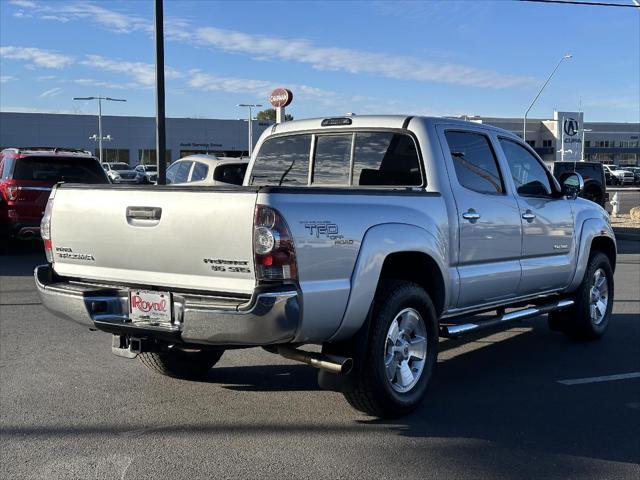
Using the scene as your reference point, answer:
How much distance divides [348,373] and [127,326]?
1.42 meters

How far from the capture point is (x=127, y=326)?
4457 millimetres

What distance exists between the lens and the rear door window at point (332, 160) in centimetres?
589

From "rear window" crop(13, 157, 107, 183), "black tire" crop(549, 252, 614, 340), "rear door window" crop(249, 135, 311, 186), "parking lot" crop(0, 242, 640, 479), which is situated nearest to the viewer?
"parking lot" crop(0, 242, 640, 479)

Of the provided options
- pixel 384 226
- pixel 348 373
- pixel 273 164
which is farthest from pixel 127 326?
pixel 273 164

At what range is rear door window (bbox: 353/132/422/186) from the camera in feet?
18.1

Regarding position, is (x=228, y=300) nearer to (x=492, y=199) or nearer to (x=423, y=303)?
(x=423, y=303)

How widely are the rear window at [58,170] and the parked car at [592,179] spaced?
1627 cm

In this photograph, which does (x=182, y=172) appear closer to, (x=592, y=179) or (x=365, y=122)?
(x=365, y=122)

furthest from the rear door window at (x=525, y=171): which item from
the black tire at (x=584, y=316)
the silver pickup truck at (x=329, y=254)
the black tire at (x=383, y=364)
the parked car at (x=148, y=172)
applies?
the parked car at (x=148, y=172)

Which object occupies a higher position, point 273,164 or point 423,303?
point 273,164

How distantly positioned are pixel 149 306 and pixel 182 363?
4.76 feet

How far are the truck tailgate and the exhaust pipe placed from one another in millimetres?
726

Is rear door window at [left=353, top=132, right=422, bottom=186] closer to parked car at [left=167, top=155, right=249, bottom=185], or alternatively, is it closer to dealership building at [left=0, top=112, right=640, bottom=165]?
parked car at [left=167, top=155, right=249, bottom=185]

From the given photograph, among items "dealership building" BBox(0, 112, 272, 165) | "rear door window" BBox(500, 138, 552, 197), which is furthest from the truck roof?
"dealership building" BBox(0, 112, 272, 165)
